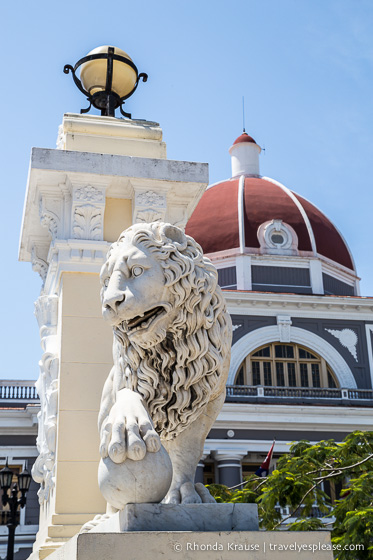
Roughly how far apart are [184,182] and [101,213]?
73 cm

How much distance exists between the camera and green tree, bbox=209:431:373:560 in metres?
7.49

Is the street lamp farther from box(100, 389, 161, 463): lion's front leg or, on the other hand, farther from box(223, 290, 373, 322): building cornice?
box(223, 290, 373, 322): building cornice

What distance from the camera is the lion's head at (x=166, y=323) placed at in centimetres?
391

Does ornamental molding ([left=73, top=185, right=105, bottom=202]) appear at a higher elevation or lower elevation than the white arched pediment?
lower

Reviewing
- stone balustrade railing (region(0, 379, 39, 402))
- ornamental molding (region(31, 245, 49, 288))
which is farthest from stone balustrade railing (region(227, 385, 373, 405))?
ornamental molding (region(31, 245, 49, 288))

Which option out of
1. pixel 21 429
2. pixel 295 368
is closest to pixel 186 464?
pixel 21 429

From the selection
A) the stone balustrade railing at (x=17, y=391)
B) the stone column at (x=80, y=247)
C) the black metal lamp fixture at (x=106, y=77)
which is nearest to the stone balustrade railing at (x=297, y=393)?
the stone balustrade railing at (x=17, y=391)

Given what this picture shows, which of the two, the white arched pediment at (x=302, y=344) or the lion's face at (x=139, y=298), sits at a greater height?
the white arched pediment at (x=302, y=344)

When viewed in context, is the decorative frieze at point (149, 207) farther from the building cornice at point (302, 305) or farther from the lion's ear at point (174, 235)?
the building cornice at point (302, 305)

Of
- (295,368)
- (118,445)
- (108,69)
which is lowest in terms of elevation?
(118,445)

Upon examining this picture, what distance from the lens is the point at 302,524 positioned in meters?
8.35

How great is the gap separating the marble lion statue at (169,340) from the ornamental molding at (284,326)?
79.7 ft

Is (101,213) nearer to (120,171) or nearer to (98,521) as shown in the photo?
(120,171)

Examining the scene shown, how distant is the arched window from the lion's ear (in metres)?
24.0
